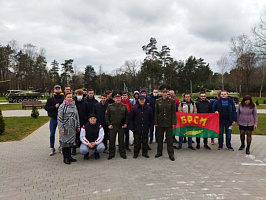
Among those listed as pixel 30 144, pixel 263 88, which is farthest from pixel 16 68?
pixel 263 88

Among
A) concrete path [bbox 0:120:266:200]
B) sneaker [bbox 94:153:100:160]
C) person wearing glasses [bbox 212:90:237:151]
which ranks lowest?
concrete path [bbox 0:120:266:200]

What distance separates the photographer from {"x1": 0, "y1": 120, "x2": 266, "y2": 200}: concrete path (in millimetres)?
3537

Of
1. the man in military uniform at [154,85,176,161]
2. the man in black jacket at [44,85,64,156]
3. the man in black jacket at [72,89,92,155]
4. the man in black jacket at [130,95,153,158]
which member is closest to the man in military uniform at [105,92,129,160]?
the man in black jacket at [130,95,153,158]

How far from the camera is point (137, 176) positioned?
14.0ft

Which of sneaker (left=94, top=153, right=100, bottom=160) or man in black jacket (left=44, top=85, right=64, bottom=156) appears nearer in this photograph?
sneaker (left=94, top=153, right=100, bottom=160)

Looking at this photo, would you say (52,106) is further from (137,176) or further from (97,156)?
(137,176)

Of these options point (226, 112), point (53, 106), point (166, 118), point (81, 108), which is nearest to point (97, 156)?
point (81, 108)

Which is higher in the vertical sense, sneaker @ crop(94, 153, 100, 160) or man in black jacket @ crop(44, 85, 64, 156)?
man in black jacket @ crop(44, 85, 64, 156)

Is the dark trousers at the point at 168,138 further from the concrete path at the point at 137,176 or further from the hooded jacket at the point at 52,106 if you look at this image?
the hooded jacket at the point at 52,106

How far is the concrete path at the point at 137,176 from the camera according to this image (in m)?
3.54

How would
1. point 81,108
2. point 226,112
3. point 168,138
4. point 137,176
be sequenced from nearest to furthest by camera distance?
point 137,176, point 168,138, point 81,108, point 226,112

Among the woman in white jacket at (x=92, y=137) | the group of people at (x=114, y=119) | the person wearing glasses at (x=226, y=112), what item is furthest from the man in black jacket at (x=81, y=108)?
the person wearing glasses at (x=226, y=112)

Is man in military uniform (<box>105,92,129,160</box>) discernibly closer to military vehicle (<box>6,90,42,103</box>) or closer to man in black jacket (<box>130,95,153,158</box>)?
A: man in black jacket (<box>130,95,153,158</box>)

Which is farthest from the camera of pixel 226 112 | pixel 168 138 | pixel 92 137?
pixel 226 112
